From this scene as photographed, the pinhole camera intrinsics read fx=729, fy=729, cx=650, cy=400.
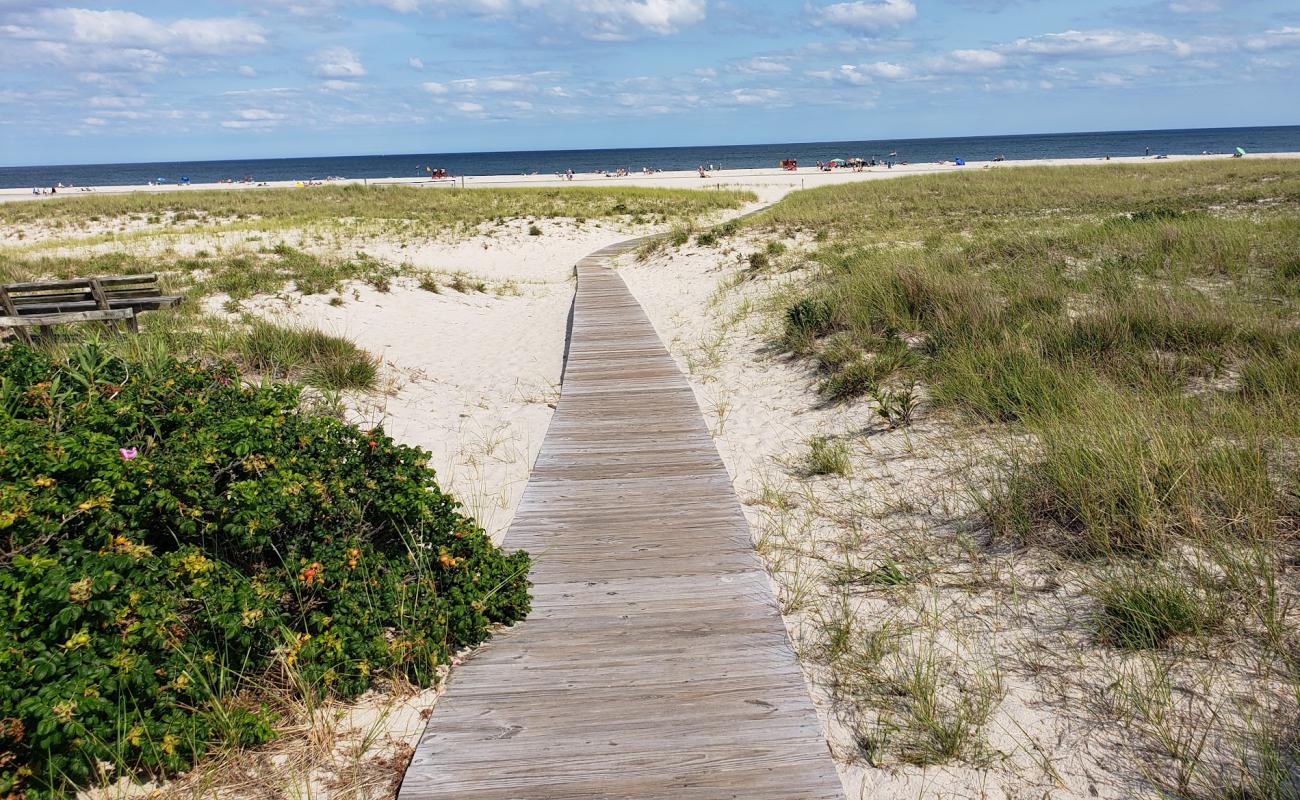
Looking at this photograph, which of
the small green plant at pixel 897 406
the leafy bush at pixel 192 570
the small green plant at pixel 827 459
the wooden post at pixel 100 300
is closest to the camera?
the leafy bush at pixel 192 570

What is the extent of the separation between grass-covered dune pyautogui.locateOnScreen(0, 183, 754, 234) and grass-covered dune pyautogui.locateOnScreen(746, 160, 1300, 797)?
1876 cm

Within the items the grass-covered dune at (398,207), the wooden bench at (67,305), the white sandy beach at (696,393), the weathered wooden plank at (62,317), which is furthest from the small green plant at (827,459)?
the grass-covered dune at (398,207)

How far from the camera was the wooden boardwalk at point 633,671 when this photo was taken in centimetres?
259

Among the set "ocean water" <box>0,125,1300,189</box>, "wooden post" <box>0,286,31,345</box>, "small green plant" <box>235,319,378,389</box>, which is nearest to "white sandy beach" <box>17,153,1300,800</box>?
"small green plant" <box>235,319,378,389</box>

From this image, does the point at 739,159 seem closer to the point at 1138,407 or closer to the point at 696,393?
the point at 696,393

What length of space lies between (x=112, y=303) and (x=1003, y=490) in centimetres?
1118

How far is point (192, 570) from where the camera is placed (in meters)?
3.05

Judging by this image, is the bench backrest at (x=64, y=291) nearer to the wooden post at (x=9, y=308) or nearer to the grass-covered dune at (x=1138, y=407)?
the wooden post at (x=9, y=308)

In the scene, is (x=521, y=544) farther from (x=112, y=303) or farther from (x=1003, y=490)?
(x=112, y=303)

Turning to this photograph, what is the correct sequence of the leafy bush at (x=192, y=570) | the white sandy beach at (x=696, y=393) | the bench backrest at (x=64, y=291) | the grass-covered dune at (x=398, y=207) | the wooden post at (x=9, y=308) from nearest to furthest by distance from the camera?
the leafy bush at (x=192, y=570) < the white sandy beach at (x=696, y=393) < the wooden post at (x=9, y=308) < the bench backrest at (x=64, y=291) < the grass-covered dune at (x=398, y=207)

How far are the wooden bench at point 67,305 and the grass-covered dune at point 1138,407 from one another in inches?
346

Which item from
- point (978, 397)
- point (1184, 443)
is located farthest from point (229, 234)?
point (1184, 443)

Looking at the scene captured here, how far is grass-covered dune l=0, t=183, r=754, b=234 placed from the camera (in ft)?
94.1

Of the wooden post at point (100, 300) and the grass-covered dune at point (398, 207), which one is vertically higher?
the grass-covered dune at point (398, 207)
